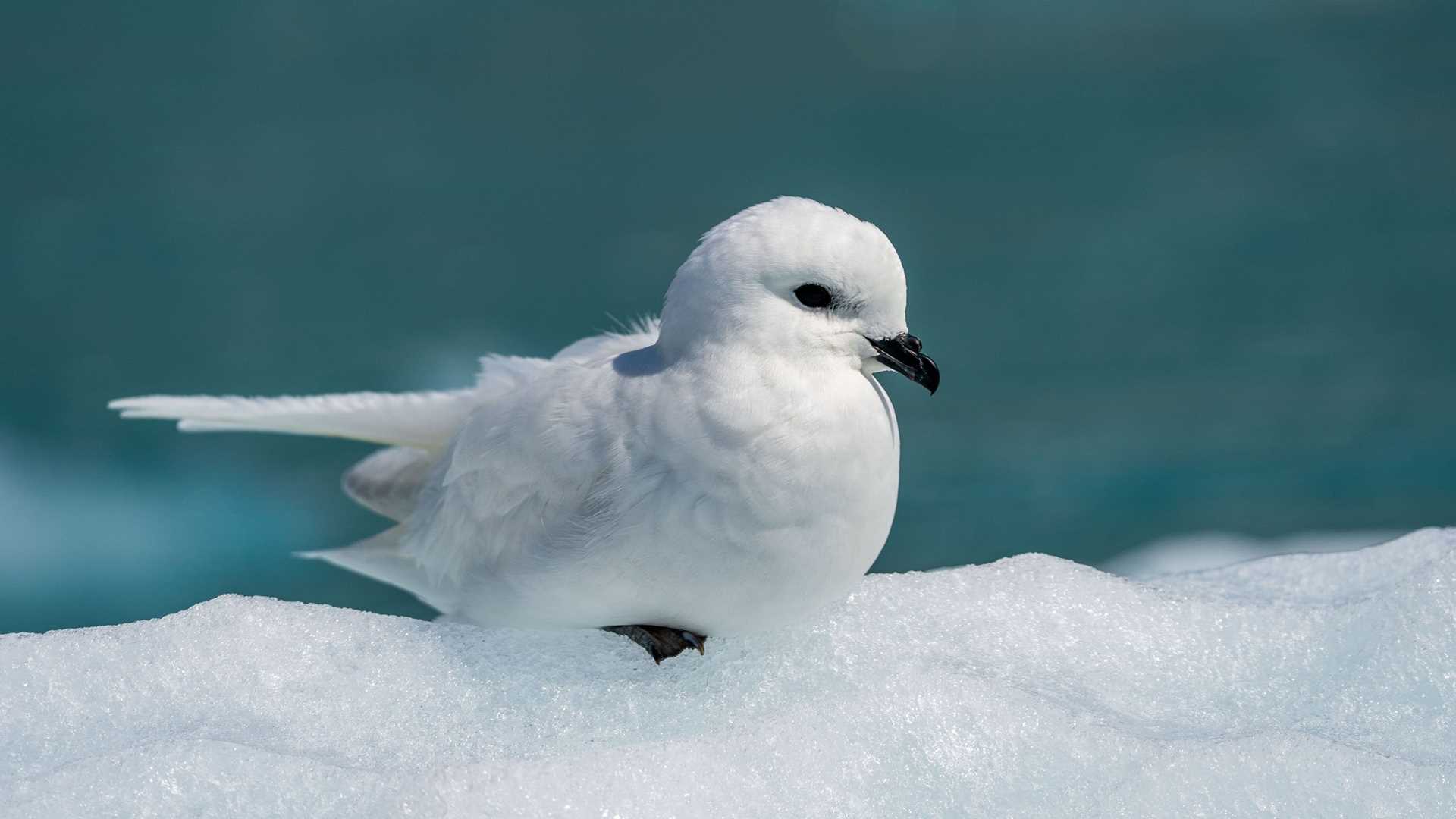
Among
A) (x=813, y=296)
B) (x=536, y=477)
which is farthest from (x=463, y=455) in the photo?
(x=813, y=296)

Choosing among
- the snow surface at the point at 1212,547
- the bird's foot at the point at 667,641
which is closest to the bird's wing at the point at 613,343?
the bird's foot at the point at 667,641

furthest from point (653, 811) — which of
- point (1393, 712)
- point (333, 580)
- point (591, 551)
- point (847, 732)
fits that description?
point (333, 580)

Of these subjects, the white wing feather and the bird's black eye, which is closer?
the bird's black eye

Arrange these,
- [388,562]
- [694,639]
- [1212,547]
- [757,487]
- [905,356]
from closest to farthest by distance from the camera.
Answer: [757,487] < [905,356] < [694,639] < [388,562] < [1212,547]

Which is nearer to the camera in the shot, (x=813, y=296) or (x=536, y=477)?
(x=813, y=296)

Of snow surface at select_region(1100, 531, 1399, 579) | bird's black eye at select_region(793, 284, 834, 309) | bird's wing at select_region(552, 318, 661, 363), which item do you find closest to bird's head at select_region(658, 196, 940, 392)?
bird's black eye at select_region(793, 284, 834, 309)

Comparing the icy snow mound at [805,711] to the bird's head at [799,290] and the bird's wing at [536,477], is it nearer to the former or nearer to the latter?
the bird's wing at [536,477]

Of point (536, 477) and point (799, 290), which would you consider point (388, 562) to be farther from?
point (799, 290)

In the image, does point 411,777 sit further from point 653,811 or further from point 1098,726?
point 1098,726

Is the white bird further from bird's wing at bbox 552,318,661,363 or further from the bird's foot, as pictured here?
bird's wing at bbox 552,318,661,363
